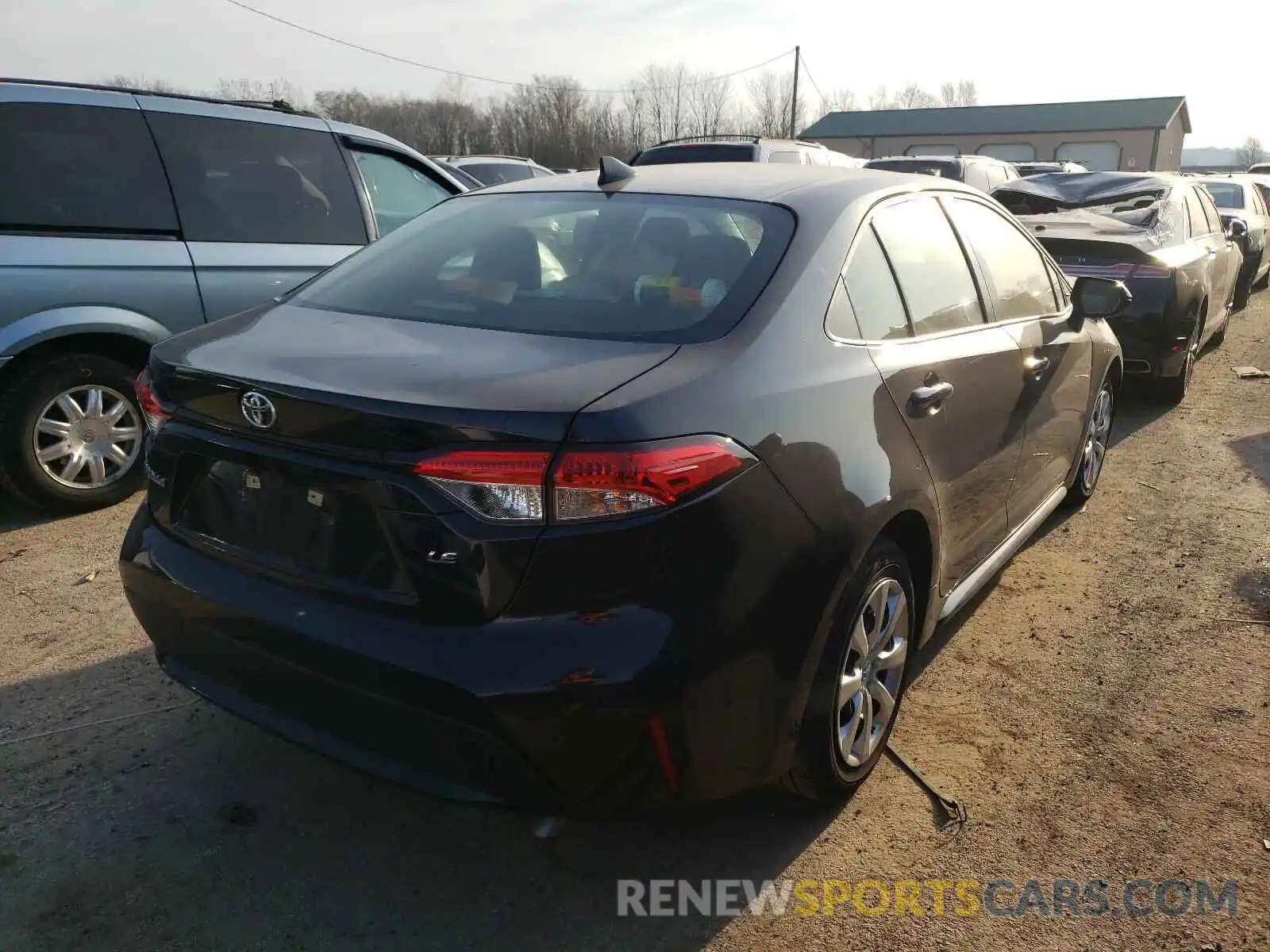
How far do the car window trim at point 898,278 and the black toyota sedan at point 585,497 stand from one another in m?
0.01

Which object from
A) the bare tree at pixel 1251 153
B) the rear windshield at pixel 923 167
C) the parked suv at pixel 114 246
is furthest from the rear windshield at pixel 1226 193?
the bare tree at pixel 1251 153

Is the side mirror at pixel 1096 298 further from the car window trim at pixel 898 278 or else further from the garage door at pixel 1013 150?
the garage door at pixel 1013 150

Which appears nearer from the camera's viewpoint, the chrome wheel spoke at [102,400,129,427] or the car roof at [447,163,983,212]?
the car roof at [447,163,983,212]

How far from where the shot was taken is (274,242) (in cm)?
529

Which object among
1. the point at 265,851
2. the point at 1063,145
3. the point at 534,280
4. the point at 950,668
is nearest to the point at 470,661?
the point at 265,851

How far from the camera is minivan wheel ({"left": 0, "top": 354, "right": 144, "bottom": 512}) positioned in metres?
4.53

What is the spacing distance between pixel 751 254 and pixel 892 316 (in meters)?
0.49

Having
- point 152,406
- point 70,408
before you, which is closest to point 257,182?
point 70,408

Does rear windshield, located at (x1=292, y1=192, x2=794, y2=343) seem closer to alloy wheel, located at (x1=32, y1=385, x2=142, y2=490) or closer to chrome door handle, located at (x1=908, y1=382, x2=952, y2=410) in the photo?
chrome door handle, located at (x1=908, y1=382, x2=952, y2=410)

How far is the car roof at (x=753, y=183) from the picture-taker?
2906 millimetres

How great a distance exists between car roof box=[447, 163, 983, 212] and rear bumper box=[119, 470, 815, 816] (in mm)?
1201

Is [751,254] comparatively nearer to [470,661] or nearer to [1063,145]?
[470,661]

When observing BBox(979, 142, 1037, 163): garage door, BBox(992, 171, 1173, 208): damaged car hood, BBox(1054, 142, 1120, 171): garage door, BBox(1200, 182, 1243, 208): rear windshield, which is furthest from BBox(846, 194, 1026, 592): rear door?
BBox(1054, 142, 1120, 171): garage door

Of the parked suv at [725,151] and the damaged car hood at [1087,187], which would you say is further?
the parked suv at [725,151]
